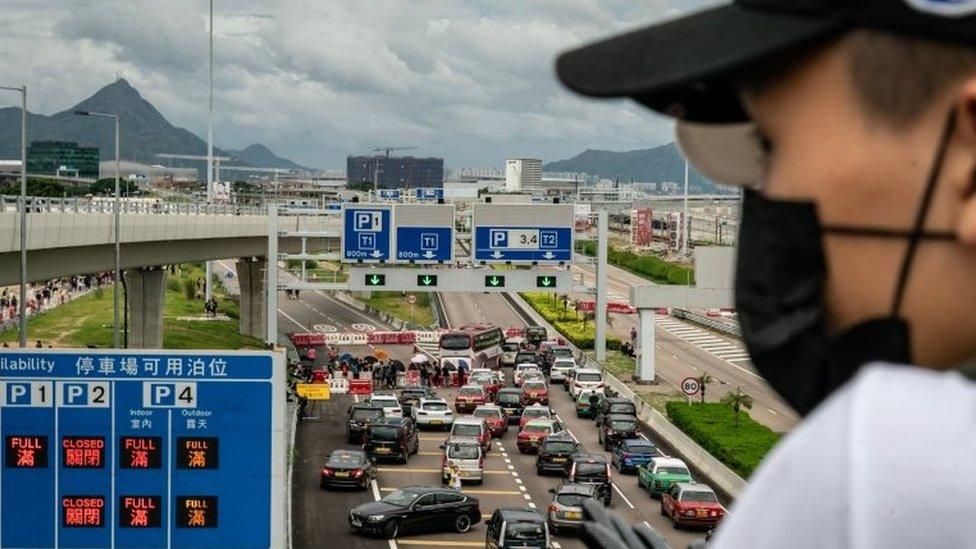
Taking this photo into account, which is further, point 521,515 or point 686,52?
point 521,515

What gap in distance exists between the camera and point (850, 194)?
1918mm

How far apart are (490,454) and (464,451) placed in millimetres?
5329

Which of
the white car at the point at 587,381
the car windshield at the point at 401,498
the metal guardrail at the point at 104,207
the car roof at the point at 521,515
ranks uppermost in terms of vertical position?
the metal guardrail at the point at 104,207

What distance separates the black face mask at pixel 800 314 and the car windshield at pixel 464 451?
3993 centimetres

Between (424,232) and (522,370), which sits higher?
(424,232)

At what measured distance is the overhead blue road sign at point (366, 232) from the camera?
2143 inches

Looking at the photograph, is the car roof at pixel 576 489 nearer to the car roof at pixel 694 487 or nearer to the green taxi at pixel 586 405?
the car roof at pixel 694 487

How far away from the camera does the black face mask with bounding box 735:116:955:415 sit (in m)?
1.91

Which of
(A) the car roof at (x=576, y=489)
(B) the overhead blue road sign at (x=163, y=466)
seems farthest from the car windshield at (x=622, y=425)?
(B) the overhead blue road sign at (x=163, y=466)

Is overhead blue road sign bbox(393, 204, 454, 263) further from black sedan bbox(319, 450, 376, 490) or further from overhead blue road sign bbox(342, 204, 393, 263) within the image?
black sedan bbox(319, 450, 376, 490)

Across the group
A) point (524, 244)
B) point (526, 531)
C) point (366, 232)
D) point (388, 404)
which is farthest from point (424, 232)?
point (526, 531)

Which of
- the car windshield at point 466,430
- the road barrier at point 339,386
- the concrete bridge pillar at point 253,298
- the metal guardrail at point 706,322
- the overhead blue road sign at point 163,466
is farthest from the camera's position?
the metal guardrail at point 706,322

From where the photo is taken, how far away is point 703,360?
75.2m

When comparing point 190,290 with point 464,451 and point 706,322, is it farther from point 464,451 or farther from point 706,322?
point 464,451
